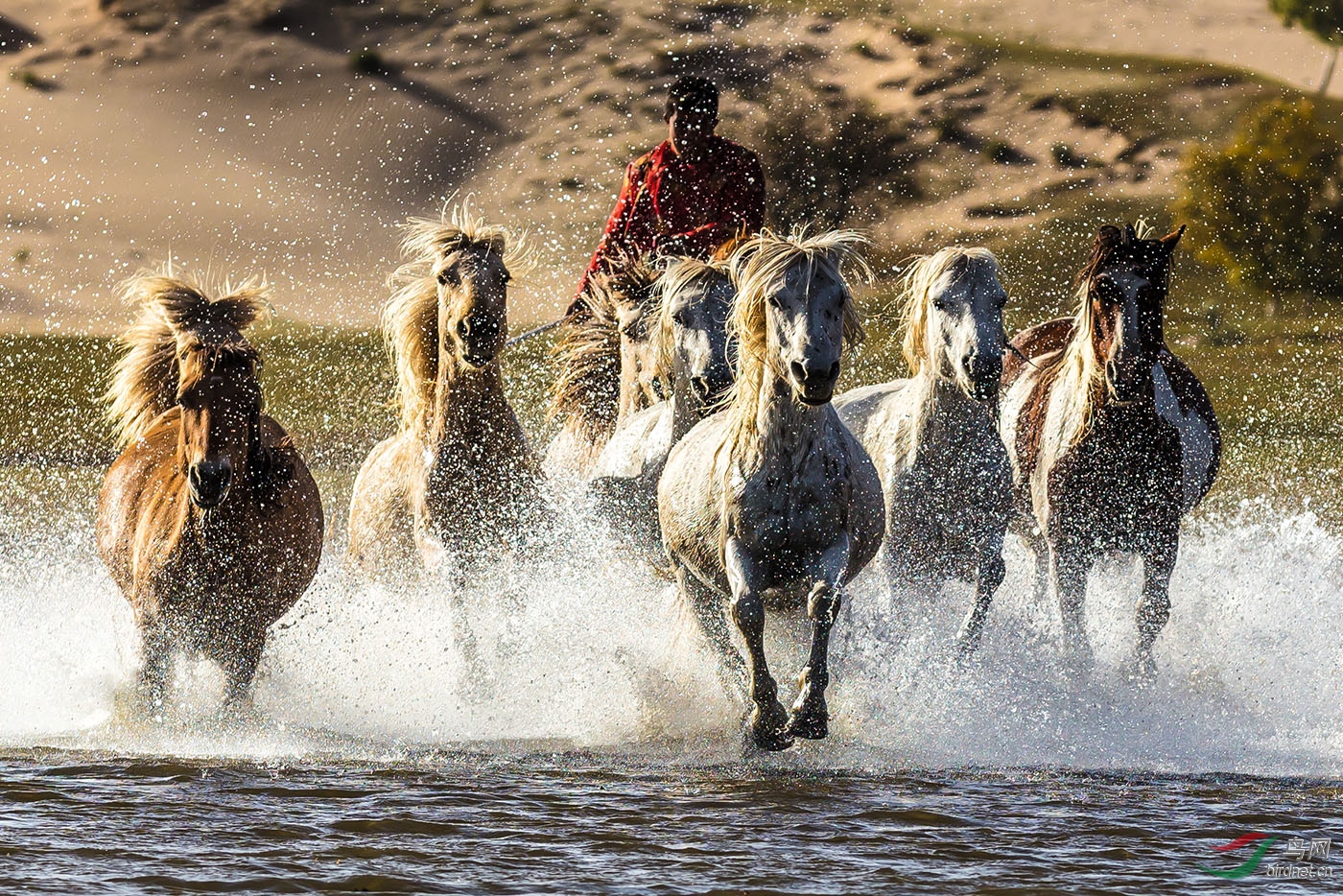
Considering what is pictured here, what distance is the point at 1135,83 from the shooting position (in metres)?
90.2

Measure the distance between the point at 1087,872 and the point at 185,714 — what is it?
3.49 meters

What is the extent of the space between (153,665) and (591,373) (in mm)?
2858

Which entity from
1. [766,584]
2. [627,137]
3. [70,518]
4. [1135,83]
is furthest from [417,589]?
[1135,83]

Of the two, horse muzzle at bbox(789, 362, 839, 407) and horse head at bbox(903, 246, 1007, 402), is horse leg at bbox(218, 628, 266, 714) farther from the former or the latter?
horse head at bbox(903, 246, 1007, 402)

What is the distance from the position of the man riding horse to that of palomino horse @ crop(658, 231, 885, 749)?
2475 mm

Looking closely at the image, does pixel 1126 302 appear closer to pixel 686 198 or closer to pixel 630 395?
pixel 630 395

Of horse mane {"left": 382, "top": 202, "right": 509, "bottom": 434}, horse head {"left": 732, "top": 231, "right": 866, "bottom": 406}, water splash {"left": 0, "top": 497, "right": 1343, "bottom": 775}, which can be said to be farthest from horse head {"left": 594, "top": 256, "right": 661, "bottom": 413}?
horse head {"left": 732, "top": 231, "right": 866, "bottom": 406}

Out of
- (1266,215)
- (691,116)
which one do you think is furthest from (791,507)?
(1266,215)

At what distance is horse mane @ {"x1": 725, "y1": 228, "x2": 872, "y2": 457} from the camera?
5.99 meters

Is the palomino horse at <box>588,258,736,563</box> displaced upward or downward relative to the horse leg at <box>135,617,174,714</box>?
upward

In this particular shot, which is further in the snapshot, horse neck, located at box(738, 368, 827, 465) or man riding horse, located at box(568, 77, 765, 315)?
man riding horse, located at box(568, 77, 765, 315)

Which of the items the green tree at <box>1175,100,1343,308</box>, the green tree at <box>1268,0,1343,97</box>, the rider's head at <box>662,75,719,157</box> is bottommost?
the rider's head at <box>662,75,719,157</box>

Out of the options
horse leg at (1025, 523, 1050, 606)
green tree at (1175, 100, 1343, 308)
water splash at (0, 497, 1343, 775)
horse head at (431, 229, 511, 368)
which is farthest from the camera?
green tree at (1175, 100, 1343, 308)

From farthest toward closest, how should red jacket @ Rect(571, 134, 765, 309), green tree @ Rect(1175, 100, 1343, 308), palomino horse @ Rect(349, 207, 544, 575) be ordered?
green tree @ Rect(1175, 100, 1343, 308) < red jacket @ Rect(571, 134, 765, 309) < palomino horse @ Rect(349, 207, 544, 575)
